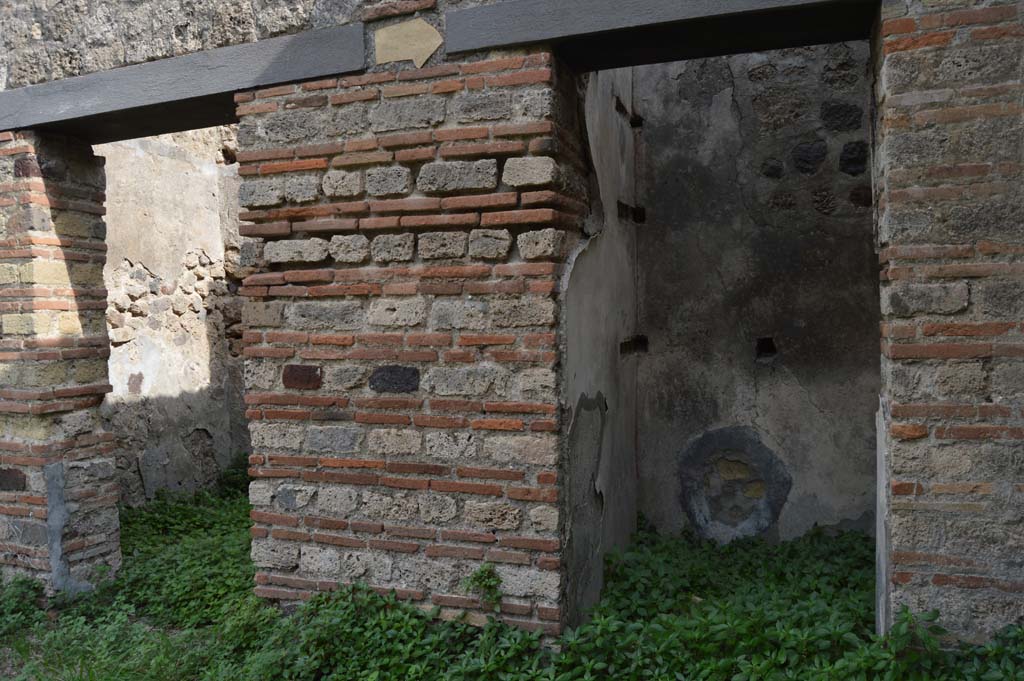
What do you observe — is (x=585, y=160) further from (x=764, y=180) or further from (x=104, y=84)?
(x=104, y=84)

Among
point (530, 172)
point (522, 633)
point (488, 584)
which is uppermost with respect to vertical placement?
point (530, 172)

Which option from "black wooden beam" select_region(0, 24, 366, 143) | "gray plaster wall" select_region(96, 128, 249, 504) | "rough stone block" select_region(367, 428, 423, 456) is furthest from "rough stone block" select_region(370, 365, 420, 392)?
"gray plaster wall" select_region(96, 128, 249, 504)

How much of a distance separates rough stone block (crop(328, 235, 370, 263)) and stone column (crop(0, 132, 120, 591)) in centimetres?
205

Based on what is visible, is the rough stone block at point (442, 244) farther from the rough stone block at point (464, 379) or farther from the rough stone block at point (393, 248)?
the rough stone block at point (464, 379)

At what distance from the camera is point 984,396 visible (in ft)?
8.98

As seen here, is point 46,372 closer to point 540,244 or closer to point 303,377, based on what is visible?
point 303,377

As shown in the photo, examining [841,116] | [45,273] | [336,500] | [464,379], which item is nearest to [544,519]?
[464,379]

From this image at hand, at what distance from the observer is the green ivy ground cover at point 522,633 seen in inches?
113

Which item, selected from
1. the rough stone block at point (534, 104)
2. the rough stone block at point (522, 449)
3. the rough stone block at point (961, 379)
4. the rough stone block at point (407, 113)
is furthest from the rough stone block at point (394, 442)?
the rough stone block at point (961, 379)

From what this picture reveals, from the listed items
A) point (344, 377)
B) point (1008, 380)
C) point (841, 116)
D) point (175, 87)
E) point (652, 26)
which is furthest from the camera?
point (841, 116)

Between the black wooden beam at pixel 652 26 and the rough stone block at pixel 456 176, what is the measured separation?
0.49m

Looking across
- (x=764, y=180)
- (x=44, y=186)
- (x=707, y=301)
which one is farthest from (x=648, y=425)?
(x=44, y=186)

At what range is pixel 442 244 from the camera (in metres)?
3.24

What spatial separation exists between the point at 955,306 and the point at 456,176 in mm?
2000
